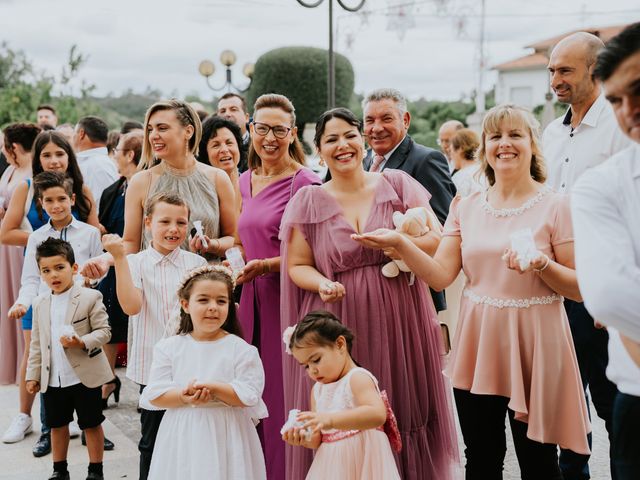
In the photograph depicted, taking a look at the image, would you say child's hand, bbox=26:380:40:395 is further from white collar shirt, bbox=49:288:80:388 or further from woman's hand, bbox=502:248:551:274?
woman's hand, bbox=502:248:551:274

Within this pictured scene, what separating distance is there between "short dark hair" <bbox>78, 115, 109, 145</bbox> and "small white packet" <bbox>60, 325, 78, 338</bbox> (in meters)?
→ 3.24

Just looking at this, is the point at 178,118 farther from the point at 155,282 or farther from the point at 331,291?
the point at 331,291

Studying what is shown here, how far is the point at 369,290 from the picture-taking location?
334cm

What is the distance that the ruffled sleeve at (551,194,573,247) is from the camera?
2930 mm

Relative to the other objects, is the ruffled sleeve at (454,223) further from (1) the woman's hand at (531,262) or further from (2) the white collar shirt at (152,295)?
(2) the white collar shirt at (152,295)

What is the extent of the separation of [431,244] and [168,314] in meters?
1.37

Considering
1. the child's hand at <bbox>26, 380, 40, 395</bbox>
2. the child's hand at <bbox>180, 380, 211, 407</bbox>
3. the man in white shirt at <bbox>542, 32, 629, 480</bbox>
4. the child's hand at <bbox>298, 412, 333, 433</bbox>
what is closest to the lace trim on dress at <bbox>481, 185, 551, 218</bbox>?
the man in white shirt at <bbox>542, 32, 629, 480</bbox>

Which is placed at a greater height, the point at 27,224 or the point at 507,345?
the point at 27,224

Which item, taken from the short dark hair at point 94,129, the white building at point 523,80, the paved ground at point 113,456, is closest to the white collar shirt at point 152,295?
the paved ground at point 113,456

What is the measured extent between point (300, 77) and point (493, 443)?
63.9 feet

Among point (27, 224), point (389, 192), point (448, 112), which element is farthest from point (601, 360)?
point (448, 112)

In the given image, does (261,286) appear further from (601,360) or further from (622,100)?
(622,100)

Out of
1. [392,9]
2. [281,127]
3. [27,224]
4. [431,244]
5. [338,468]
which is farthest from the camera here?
[392,9]

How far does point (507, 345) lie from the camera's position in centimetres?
302
